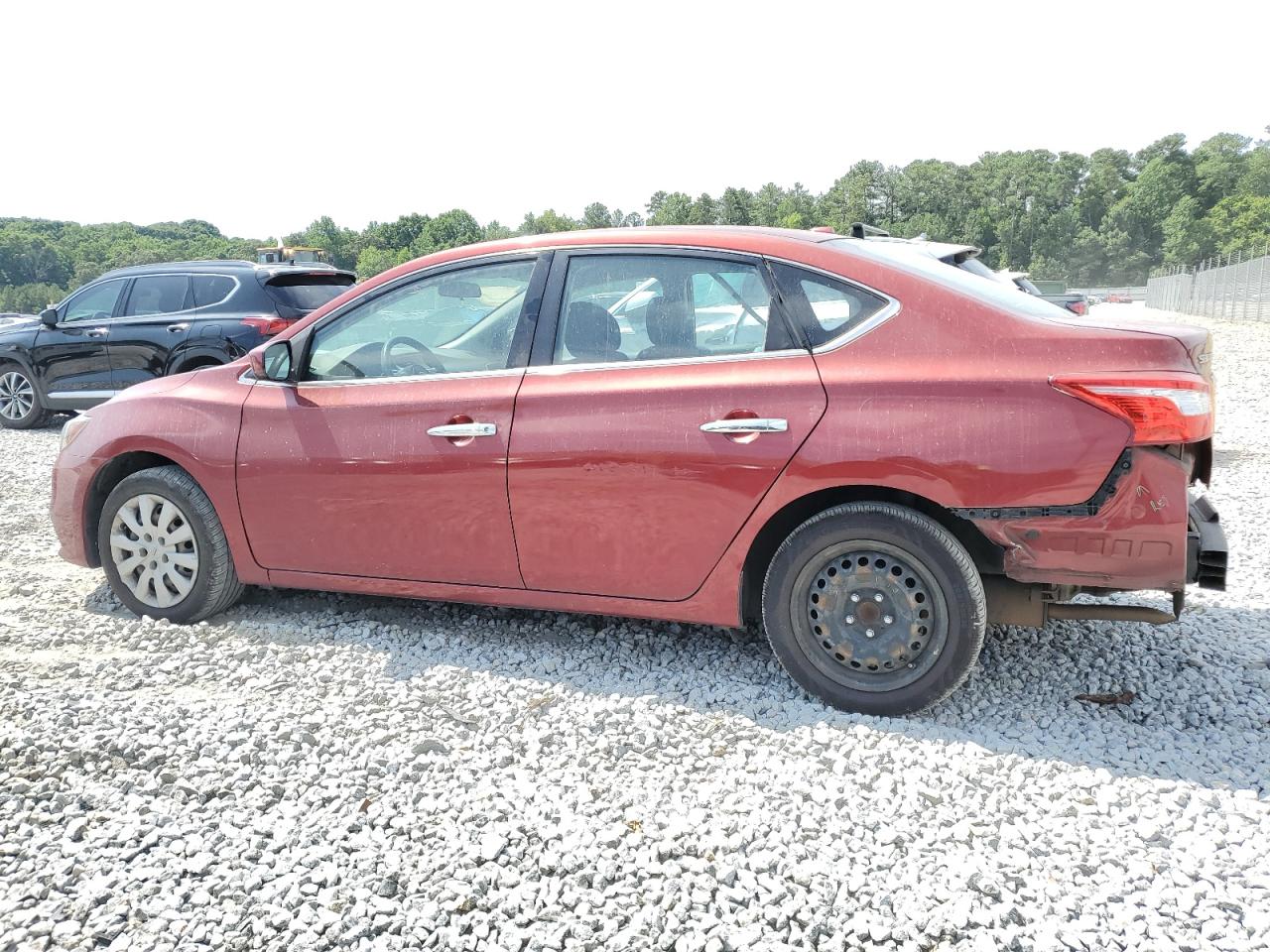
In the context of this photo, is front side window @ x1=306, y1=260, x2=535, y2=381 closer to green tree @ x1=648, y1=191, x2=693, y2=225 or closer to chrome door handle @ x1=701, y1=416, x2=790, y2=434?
chrome door handle @ x1=701, y1=416, x2=790, y2=434

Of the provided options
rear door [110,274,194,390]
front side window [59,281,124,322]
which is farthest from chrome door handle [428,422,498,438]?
front side window [59,281,124,322]

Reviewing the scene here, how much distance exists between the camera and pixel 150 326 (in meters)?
11.2

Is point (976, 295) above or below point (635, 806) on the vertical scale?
above

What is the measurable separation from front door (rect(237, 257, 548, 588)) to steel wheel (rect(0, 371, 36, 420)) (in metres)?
9.71

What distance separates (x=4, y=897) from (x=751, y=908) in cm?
193

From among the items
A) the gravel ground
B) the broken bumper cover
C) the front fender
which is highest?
the front fender

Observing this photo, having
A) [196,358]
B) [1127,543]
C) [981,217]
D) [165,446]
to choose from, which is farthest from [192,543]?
[981,217]

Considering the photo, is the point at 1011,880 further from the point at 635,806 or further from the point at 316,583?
the point at 316,583

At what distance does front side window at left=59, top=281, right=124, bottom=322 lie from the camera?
38.3 ft

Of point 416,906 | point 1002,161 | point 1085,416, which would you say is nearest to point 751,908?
point 416,906

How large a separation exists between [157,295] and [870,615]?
1013cm

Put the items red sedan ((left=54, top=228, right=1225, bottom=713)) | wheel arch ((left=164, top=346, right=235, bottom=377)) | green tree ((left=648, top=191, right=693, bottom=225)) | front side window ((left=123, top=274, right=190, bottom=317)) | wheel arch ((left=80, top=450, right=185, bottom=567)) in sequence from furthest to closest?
green tree ((left=648, top=191, right=693, bottom=225)) → front side window ((left=123, top=274, right=190, bottom=317)) → wheel arch ((left=164, top=346, right=235, bottom=377)) → wheel arch ((left=80, top=450, right=185, bottom=567)) → red sedan ((left=54, top=228, right=1225, bottom=713))

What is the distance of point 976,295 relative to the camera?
11.8 ft

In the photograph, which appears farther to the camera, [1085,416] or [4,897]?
[1085,416]
